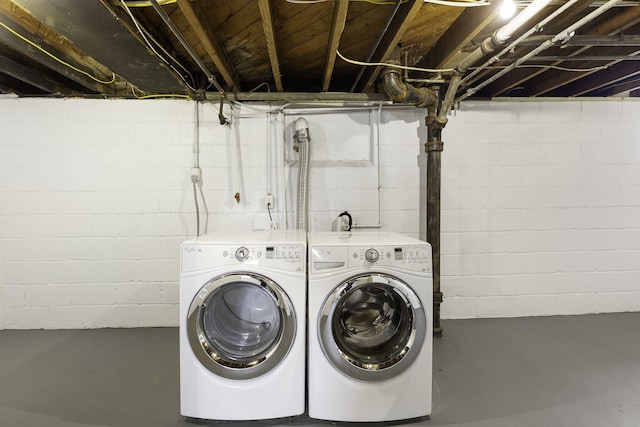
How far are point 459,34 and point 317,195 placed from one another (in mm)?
1544

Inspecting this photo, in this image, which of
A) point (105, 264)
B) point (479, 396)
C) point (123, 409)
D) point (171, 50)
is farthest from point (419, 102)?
point (105, 264)

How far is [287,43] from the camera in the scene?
2098 millimetres

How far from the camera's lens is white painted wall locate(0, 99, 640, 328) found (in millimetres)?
2598

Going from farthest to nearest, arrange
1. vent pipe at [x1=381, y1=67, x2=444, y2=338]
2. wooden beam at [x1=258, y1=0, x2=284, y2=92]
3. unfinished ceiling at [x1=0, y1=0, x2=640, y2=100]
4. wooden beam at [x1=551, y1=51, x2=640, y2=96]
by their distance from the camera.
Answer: vent pipe at [x1=381, y1=67, x2=444, y2=338] < wooden beam at [x1=551, y1=51, x2=640, y2=96] < unfinished ceiling at [x1=0, y1=0, x2=640, y2=100] < wooden beam at [x1=258, y1=0, x2=284, y2=92]

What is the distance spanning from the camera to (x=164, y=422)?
5.15 feet

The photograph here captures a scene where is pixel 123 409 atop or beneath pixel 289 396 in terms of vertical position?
beneath

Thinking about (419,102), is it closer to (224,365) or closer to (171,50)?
(171,50)

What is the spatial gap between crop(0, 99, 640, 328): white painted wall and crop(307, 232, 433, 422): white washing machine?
1.19m

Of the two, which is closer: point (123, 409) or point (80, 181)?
point (123, 409)

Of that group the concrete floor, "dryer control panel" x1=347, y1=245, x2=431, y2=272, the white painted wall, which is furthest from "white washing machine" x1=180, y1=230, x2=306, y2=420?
the white painted wall

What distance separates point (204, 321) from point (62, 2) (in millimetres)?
1657

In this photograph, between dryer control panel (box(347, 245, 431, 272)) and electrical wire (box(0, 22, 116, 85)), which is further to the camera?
electrical wire (box(0, 22, 116, 85))

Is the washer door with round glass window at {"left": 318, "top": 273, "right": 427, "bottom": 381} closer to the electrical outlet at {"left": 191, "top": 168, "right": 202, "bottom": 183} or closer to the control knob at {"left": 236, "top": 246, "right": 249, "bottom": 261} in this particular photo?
the control knob at {"left": 236, "top": 246, "right": 249, "bottom": 261}

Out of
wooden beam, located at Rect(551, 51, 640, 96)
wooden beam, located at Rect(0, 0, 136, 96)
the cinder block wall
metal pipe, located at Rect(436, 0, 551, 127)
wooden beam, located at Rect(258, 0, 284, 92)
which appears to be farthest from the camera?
the cinder block wall
